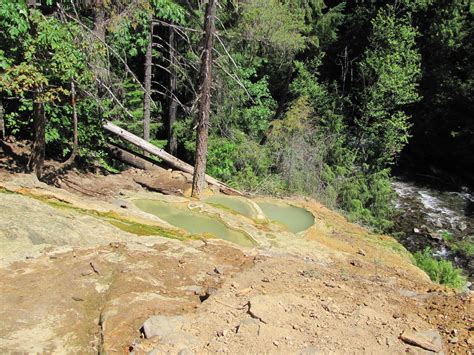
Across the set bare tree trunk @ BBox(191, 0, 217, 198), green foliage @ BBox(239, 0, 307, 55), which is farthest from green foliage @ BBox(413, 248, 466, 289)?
green foliage @ BBox(239, 0, 307, 55)

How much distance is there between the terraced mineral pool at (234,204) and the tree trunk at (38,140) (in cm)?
418

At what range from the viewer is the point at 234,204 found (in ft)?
38.7

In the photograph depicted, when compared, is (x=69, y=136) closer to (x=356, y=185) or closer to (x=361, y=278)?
(x=361, y=278)

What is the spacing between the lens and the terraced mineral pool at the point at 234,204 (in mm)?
11203

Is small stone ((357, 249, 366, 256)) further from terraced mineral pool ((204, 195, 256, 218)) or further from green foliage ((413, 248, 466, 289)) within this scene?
terraced mineral pool ((204, 195, 256, 218))

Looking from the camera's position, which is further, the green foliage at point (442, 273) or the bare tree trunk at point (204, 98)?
the bare tree trunk at point (204, 98)

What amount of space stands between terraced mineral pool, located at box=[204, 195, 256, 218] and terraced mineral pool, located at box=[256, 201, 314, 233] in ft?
1.86

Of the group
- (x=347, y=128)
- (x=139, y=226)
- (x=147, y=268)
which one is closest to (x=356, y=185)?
(x=347, y=128)

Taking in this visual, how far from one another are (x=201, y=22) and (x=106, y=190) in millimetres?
7610

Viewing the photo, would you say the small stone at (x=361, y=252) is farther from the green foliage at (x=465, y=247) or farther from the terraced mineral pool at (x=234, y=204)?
the green foliage at (x=465, y=247)

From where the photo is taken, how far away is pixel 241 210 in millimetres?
11328

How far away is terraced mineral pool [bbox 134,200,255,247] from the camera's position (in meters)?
9.04

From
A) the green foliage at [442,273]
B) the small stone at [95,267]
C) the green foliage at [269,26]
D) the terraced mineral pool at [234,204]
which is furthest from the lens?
the green foliage at [269,26]

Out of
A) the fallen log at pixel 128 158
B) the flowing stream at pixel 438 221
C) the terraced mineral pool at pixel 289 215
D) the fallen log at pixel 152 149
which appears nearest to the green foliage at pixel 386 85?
the flowing stream at pixel 438 221
